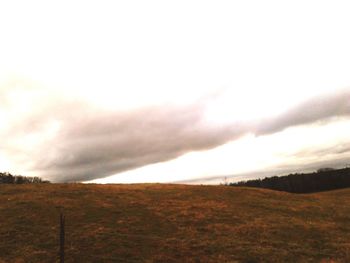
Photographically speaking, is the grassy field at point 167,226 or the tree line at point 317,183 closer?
the grassy field at point 167,226

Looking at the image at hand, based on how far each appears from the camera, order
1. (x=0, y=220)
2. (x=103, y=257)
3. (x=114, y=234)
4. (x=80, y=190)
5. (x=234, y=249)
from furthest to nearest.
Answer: (x=80, y=190) → (x=0, y=220) → (x=114, y=234) → (x=234, y=249) → (x=103, y=257)

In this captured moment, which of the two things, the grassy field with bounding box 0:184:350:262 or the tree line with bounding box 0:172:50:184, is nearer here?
the grassy field with bounding box 0:184:350:262

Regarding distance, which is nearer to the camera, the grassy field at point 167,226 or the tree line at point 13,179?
the grassy field at point 167,226

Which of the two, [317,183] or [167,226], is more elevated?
[317,183]

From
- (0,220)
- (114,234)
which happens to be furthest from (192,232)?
(0,220)

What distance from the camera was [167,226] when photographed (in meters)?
34.7

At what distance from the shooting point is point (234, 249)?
2812 cm

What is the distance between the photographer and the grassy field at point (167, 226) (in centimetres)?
2675

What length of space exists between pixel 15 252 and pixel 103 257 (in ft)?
24.9

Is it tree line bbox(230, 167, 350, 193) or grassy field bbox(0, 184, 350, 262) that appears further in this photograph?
tree line bbox(230, 167, 350, 193)

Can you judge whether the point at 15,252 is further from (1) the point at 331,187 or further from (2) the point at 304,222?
(1) the point at 331,187

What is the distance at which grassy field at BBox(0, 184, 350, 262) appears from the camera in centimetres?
2675

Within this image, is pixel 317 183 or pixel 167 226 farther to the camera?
pixel 317 183

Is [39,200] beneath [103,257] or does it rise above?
above
